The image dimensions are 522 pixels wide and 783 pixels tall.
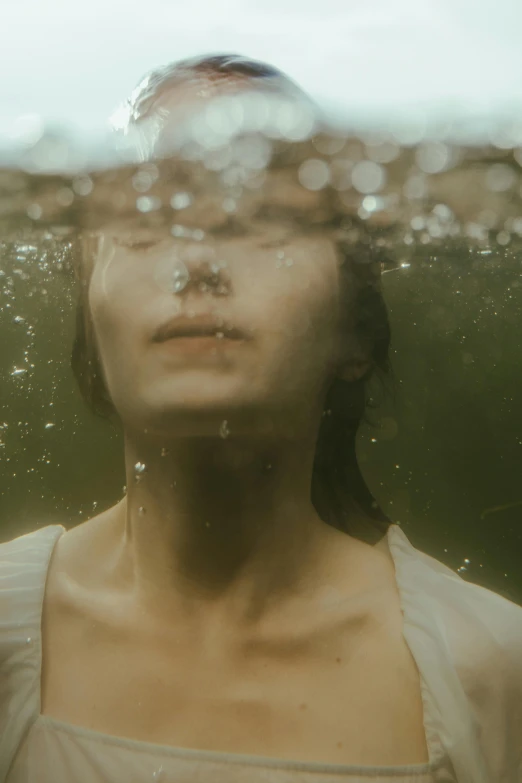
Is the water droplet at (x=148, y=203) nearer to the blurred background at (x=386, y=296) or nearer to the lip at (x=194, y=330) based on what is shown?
the blurred background at (x=386, y=296)

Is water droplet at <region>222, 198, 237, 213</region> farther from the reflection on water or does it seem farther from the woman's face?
the woman's face

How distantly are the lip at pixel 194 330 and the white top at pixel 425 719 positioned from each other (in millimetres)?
687

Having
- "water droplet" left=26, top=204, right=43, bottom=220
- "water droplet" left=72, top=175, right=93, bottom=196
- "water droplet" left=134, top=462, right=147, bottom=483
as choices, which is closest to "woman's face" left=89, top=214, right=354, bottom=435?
"water droplet" left=134, top=462, right=147, bottom=483

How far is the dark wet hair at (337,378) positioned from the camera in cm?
172

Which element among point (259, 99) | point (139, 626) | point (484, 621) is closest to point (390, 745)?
point (484, 621)

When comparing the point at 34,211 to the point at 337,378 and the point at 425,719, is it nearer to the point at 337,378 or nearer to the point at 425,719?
the point at 337,378

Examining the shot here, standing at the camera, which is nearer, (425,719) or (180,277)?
(425,719)

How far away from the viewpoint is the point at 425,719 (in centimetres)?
137

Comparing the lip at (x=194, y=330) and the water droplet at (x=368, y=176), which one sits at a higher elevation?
the water droplet at (x=368, y=176)

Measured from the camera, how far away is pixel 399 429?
2570 millimetres

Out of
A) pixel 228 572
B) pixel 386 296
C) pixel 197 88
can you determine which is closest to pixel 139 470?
pixel 228 572

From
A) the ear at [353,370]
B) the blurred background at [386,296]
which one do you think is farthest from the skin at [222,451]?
the blurred background at [386,296]

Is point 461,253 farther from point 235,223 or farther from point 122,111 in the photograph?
point 122,111

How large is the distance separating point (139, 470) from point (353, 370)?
0.69 m
